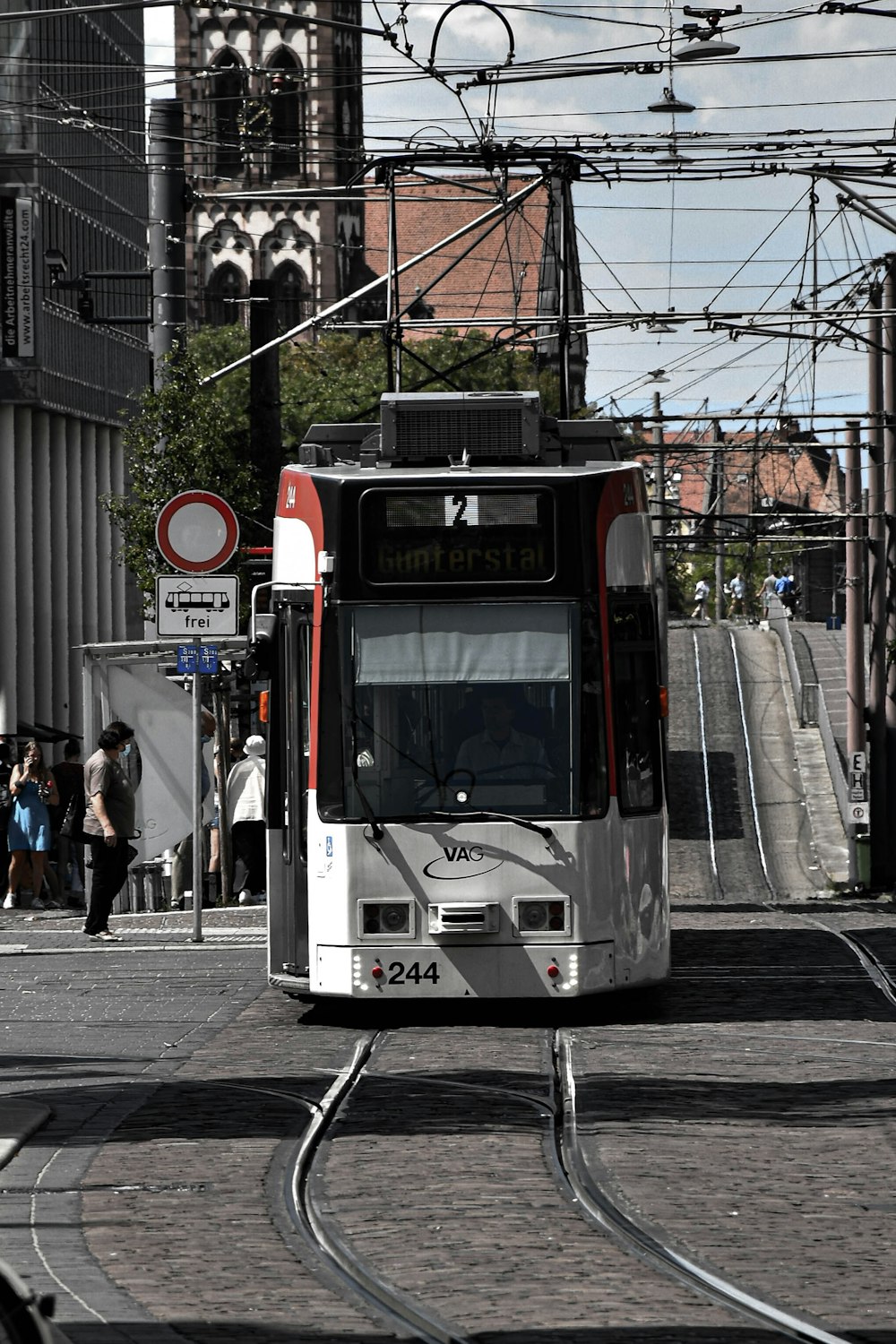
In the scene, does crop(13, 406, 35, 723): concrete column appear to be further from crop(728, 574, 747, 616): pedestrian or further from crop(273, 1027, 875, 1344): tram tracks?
crop(728, 574, 747, 616): pedestrian

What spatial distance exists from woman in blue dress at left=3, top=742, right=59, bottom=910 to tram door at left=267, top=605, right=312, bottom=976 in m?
10.2

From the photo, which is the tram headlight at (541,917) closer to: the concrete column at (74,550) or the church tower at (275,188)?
the concrete column at (74,550)

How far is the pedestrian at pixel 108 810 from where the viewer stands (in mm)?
19219

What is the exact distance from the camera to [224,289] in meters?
98.1

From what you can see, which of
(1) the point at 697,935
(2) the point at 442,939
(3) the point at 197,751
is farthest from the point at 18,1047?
(1) the point at 697,935

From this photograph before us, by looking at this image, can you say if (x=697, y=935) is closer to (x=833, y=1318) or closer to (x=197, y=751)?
(x=197, y=751)

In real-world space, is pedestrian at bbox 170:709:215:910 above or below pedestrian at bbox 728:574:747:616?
below

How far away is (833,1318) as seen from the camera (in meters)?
6.40

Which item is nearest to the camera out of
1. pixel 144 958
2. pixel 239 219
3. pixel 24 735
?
pixel 144 958

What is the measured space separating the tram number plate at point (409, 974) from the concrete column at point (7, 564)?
29.6 metres

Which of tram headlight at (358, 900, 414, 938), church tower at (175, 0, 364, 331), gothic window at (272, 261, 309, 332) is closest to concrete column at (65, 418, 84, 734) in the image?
tram headlight at (358, 900, 414, 938)

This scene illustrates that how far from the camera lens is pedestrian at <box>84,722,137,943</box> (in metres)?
19.2

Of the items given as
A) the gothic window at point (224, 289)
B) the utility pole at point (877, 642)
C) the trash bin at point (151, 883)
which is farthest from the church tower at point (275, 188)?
the trash bin at point (151, 883)

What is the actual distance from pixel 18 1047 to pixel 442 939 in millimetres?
2254
